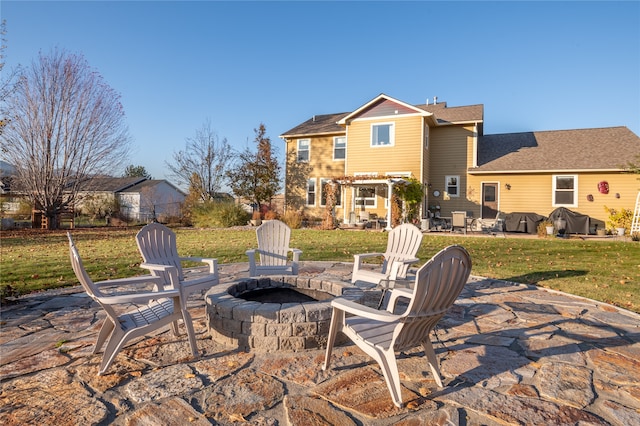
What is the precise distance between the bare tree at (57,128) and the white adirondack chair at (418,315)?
775 inches

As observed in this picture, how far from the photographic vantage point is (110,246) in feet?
34.6

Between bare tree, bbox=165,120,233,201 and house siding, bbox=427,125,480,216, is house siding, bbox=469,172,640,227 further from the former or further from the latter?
bare tree, bbox=165,120,233,201

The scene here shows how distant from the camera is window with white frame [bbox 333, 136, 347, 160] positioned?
1945cm

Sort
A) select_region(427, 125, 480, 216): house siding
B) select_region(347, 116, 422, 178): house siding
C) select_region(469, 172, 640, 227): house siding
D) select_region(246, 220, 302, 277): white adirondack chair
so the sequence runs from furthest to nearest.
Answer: select_region(427, 125, 480, 216): house siding
select_region(347, 116, 422, 178): house siding
select_region(469, 172, 640, 227): house siding
select_region(246, 220, 302, 277): white adirondack chair

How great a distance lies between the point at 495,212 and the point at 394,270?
15.0 metres

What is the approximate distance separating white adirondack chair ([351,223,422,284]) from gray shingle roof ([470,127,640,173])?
1395 cm

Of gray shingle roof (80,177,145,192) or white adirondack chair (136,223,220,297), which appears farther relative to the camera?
gray shingle roof (80,177,145,192)

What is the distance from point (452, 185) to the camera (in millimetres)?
17703

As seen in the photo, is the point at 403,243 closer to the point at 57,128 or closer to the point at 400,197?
the point at 400,197

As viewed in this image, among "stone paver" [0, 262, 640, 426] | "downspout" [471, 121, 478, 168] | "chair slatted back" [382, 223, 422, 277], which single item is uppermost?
"downspout" [471, 121, 478, 168]

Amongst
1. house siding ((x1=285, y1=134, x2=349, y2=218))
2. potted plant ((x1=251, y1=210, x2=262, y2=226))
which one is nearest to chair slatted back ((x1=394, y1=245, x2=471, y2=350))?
potted plant ((x1=251, y1=210, x2=262, y2=226))

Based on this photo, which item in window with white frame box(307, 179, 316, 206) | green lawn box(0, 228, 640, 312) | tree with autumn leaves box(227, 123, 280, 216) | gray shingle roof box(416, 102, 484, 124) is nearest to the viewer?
green lawn box(0, 228, 640, 312)

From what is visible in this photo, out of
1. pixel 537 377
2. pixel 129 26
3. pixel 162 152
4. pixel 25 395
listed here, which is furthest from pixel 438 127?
pixel 162 152

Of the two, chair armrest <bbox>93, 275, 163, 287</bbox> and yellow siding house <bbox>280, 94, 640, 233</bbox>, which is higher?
yellow siding house <bbox>280, 94, 640, 233</bbox>
